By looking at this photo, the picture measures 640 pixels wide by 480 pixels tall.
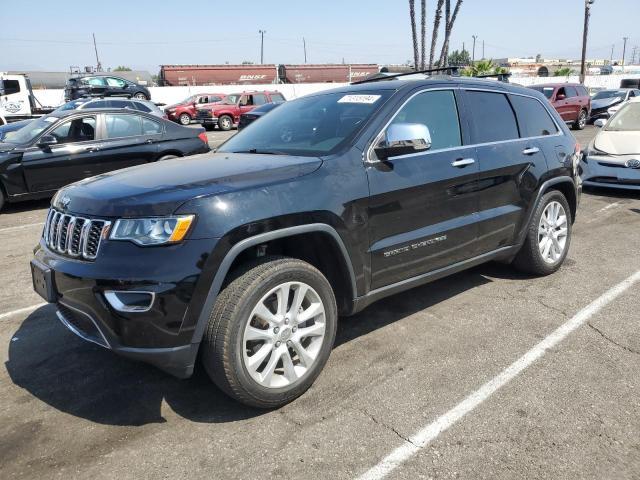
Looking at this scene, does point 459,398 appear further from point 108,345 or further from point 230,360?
point 108,345

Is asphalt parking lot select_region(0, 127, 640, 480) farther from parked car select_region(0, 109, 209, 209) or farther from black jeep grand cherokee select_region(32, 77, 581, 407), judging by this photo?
parked car select_region(0, 109, 209, 209)

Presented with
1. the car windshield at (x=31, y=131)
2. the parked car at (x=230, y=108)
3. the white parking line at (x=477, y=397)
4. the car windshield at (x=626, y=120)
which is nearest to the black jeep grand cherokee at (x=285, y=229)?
the white parking line at (x=477, y=397)

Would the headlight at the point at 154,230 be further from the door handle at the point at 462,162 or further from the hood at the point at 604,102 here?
the hood at the point at 604,102

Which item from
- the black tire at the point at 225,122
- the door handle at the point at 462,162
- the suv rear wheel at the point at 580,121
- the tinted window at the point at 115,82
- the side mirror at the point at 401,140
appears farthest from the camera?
the tinted window at the point at 115,82

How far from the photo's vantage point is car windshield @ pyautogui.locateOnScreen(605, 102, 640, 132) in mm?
9141

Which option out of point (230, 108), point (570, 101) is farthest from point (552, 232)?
point (230, 108)

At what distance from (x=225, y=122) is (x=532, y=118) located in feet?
68.5

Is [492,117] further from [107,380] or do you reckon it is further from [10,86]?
[10,86]

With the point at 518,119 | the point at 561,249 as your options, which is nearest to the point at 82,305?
the point at 518,119

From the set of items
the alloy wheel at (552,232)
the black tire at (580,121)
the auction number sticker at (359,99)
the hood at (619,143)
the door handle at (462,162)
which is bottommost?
the black tire at (580,121)

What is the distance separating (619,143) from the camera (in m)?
8.71

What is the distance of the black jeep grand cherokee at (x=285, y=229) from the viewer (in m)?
2.61

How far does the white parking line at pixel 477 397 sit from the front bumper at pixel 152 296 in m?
1.08

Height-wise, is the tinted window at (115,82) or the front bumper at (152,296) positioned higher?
the tinted window at (115,82)
